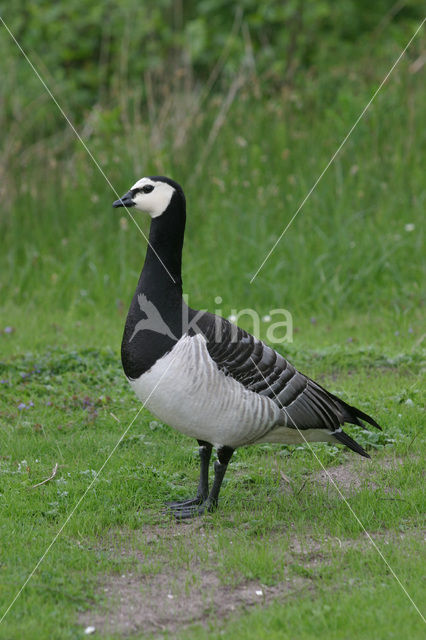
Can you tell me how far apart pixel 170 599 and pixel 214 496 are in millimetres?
1034

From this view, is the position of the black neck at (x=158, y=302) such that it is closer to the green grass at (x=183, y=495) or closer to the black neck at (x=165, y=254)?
the black neck at (x=165, y=254)

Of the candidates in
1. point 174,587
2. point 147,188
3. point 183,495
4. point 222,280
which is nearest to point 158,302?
point 147,188

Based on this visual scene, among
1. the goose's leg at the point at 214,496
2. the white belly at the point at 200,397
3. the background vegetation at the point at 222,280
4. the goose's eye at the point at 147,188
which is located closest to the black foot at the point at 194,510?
the goose's leg at the point at 214,496

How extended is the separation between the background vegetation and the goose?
473 mm

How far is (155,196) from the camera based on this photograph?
470cm

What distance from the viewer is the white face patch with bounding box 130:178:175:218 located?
4691 millimetres

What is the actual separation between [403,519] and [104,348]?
341 centimetres

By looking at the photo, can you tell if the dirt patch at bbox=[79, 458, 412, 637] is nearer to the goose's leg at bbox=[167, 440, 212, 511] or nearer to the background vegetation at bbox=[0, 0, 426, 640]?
the background vegetation at bbox=[0, 0, 426, 640]

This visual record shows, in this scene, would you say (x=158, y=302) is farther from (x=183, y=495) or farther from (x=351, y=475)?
(x=351, y=475)

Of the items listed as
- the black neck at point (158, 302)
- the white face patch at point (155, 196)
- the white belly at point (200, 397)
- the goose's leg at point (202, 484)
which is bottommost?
the goose's leg at point (202, 484)

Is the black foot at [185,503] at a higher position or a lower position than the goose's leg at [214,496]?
lower

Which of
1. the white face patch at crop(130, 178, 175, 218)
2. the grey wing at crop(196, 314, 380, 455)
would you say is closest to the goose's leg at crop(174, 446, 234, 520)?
the grey wing at crop(196, 314, 380, 455)

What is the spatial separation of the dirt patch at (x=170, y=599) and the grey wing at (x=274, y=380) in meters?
1.02

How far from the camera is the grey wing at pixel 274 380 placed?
14.7 feet
